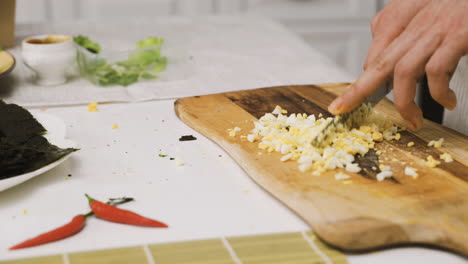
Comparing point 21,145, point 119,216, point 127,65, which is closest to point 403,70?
point 119,216

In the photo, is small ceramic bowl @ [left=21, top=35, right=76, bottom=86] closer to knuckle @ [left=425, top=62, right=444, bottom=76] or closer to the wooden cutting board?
the wooden cutting board

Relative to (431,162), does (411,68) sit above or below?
above

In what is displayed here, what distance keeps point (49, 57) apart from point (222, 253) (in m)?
1.06

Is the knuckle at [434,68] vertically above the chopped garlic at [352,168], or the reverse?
the knuckle at [434,68]

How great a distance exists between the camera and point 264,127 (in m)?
1.22

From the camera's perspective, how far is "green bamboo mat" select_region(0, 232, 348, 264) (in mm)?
792

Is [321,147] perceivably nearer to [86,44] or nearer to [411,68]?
[411,68]

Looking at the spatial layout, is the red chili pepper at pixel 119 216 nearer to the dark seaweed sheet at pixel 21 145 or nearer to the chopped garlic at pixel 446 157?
the dark seaweed sheet at pixel 21 145

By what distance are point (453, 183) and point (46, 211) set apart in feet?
2.18

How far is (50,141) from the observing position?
112 cm

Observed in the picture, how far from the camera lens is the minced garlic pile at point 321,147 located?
103cm

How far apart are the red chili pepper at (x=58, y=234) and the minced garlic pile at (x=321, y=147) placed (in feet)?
1.27

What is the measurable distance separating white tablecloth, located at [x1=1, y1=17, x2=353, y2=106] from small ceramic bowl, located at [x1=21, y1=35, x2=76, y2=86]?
3cm

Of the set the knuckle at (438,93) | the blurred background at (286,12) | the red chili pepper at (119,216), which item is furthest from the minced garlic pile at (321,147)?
the blurred background at (286,12)
